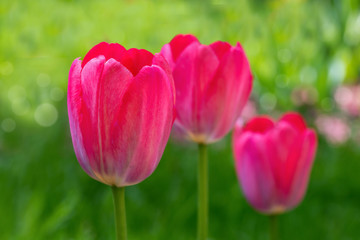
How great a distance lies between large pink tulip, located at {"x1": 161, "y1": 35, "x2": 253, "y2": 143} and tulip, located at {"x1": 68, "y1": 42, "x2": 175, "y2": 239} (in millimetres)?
144

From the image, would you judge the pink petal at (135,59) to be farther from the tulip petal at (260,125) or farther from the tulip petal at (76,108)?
the tulip petal at (260,125)

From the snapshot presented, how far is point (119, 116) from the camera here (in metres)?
0.49

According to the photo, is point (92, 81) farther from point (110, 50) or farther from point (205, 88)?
point (205, 88)

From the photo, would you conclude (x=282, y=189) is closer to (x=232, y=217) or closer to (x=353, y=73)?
(x=232, y=217)

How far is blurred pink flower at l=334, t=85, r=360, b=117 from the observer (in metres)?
3.89

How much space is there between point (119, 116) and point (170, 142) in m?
1.98

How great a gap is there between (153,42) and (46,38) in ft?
1.59

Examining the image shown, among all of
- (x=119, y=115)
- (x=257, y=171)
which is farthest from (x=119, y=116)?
(x=257, y=171)

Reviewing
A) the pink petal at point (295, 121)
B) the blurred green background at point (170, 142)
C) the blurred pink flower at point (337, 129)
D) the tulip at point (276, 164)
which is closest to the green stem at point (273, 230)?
the tulip at point (276, 164)

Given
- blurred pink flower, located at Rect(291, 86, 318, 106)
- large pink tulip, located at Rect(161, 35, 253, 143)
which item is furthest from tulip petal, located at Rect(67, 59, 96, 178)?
blurred pink flower, located at Rect(291, 86, 318, 106)

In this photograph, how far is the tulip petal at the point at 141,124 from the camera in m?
0.49

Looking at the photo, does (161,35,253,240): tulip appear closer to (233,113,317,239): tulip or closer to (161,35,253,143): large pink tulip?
(161,35,253,143): large pink tulip

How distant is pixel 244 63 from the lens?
66 cm

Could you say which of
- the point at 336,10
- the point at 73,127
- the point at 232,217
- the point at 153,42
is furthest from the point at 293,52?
the point at 73,127
